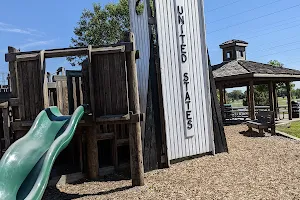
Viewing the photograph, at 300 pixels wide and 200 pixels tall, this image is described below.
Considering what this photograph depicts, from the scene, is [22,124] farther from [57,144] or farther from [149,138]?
[149,138]

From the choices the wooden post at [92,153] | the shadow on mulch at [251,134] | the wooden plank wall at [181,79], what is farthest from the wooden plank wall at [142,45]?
the shadow on mulch at [251,134]

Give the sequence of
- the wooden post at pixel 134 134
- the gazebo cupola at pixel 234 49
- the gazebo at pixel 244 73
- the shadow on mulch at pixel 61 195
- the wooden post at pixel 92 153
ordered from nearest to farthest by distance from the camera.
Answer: the shadow on mulch at pixel 61 195 → the wooden post at pixel 134 134 → the wooden post at pixel 92 153 → the gazebo at pixel 244 73 → the gazebo cupola at pixel 234 49

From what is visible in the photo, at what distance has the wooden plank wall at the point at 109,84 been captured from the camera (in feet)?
19.0

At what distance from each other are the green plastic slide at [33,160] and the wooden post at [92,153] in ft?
2.56

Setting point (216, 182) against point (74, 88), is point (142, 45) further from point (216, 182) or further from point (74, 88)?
point (216, 182)

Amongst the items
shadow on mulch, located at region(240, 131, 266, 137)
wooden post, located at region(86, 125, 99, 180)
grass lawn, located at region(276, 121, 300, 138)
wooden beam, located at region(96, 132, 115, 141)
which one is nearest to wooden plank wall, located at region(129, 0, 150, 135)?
wooden beam, located at region(96, 132, 115, 141)

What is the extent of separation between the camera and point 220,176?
6.11 meters

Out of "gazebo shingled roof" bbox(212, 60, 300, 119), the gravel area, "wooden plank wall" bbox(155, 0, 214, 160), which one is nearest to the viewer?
the gravel area

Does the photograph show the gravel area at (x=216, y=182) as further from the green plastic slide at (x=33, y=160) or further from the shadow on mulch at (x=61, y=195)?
the green plastic slide at (x=33, y=160)

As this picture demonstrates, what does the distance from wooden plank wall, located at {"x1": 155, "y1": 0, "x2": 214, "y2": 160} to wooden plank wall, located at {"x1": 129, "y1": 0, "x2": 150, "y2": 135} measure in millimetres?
482

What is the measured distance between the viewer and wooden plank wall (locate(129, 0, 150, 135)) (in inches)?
303

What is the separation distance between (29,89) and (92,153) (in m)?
1.98

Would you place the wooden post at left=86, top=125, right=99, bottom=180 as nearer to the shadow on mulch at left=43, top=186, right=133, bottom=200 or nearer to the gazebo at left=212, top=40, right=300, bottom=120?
the shadow on mulch at left=43, top=186, right=133, bottom=200

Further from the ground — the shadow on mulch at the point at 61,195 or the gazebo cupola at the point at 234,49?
the gazebo cupola at the point at 234,49
